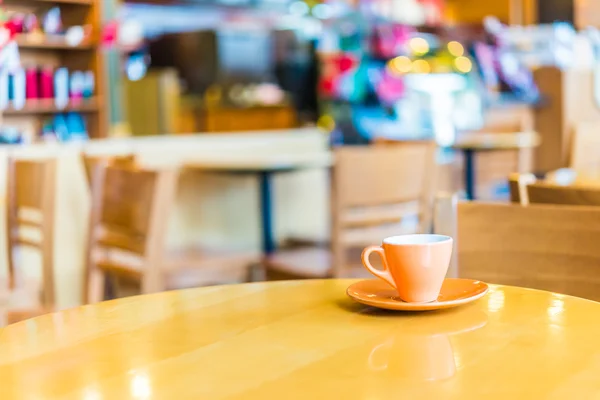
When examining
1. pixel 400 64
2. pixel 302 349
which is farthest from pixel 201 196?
pixel 302 349

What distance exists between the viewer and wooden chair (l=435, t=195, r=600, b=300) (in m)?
1.32

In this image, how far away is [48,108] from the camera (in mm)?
6109

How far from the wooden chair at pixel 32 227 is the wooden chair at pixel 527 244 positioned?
149 centimetres

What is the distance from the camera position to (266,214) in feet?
12.8

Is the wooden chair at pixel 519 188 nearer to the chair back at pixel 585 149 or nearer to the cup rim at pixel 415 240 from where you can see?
the cup rim at pixel 415 240

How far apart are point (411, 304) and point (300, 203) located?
157 inches

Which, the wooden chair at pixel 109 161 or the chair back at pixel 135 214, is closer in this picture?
the chair back at pixel 135 214

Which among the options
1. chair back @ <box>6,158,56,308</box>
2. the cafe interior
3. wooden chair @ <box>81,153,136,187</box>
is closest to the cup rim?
the cafe interior

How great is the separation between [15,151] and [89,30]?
2700 millimetres

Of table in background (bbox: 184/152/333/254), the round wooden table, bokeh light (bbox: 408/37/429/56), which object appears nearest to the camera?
the round wooden table

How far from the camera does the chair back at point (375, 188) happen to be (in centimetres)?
293

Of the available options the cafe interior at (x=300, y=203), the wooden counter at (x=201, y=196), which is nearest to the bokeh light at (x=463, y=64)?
the cafe interior at (x=300, y=203)

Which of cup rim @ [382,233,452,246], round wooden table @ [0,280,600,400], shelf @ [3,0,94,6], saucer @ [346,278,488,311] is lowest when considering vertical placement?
round wooden table @ [0,280,600,400]

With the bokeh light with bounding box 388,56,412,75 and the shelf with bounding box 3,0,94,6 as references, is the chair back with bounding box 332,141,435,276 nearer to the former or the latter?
the shelf with bounding box 3,0,94,6
